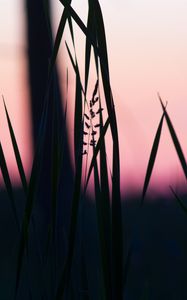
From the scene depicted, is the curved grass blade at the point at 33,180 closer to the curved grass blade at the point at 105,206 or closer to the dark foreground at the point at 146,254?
the curved grass blade at the point at 105,206

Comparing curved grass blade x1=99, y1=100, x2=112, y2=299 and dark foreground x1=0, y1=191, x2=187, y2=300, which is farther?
dark foreground x1=0, y1=191, x2=187, y2=300

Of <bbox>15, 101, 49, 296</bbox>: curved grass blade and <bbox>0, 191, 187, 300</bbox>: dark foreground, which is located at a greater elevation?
<bbox>0, 191, 187, 300</bbox>: dark foreground

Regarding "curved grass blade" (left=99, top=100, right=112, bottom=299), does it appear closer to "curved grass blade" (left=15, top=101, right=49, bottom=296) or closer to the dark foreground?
"curved grass blade" (left=15, top=101, right=49, bottom=296)

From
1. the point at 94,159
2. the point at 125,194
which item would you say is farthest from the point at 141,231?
the point at 94,159

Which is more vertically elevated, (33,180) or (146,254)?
(146,254)

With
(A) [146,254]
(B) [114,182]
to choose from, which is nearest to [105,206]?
(B) [114,182]

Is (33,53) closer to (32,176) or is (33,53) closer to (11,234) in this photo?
(11,234)

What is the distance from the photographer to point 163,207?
1.44 meters

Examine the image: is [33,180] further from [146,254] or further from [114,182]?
[146,254]

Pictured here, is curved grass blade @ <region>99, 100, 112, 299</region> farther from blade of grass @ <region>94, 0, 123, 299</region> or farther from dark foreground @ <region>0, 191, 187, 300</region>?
dark foreground @ <region>0, 191, 187, 300</region>

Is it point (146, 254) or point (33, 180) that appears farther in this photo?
point (146, 254)

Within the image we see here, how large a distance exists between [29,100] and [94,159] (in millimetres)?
993

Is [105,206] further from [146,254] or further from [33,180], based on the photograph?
[146,254]

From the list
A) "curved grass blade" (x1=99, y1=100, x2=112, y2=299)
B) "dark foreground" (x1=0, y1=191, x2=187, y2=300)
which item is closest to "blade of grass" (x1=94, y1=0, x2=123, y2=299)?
"curved grass blade" (x1=99, y1=100, x2=112, y2=299)
